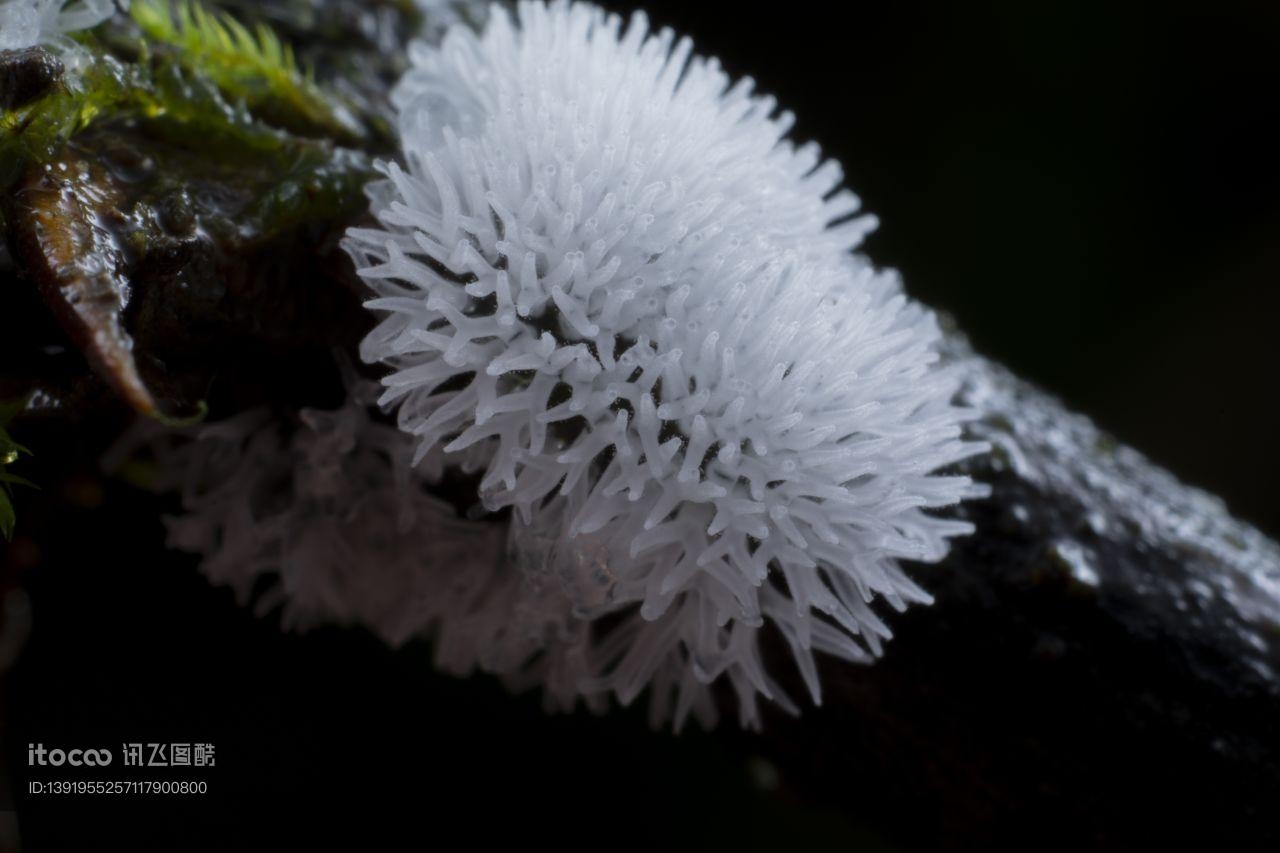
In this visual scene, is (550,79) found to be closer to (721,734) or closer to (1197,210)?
(721,734)

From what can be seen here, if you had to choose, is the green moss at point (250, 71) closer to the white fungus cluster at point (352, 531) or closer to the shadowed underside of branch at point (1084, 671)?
the white fungus cluster at point (352, 531)

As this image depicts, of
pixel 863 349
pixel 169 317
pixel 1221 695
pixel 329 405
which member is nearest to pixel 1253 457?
pixel 1221 695

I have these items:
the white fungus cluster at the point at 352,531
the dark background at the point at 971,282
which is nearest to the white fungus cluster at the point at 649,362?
the white fungus cluster at the point at 352,531

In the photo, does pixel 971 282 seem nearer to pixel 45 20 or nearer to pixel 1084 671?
pixel 1084 671

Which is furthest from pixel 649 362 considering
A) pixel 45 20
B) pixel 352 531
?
pixel 45 20

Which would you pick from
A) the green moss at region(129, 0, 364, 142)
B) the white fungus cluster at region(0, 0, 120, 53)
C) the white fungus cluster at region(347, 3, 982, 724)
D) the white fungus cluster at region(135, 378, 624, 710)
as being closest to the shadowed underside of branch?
the white fungus cluster at region(347, 3, 982, 724)
